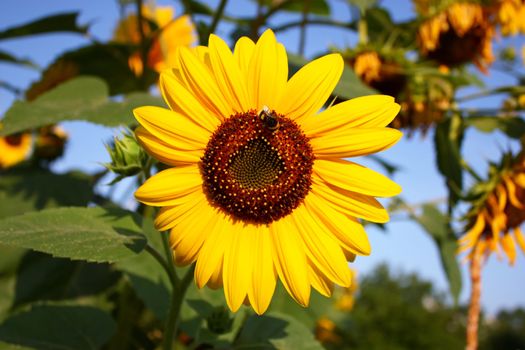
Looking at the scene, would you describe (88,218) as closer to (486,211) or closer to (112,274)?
(112,274)

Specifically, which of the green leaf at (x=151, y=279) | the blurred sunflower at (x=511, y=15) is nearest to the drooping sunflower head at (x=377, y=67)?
the blurred sunflower at (x=511, y=15)

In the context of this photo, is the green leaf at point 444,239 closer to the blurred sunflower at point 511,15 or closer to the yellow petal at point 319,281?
the blurred sunflower at point 511,15

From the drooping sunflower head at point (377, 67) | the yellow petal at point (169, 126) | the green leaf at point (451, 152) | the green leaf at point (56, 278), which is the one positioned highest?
the drooping sunflower head at point (377, 67)

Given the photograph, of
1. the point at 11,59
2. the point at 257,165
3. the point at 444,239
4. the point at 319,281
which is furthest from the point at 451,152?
the point at 11,59

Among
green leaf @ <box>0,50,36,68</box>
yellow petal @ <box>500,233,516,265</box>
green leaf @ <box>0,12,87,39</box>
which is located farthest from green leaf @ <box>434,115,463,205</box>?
green leaf @ <box>0,50,36,68</box>

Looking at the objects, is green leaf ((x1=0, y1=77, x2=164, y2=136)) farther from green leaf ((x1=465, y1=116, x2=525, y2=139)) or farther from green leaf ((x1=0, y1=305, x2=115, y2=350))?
green leaf ((x1=465, y1=116, x2=525, y2=139))

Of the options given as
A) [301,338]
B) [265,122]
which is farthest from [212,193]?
[301,338]

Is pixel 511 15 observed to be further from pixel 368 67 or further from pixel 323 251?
pixel 323 251
